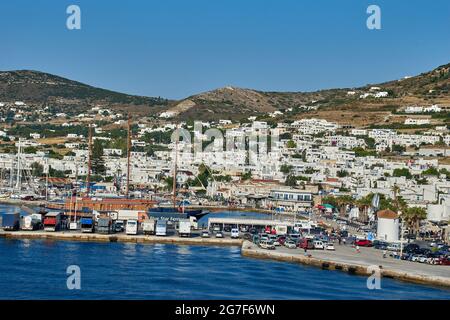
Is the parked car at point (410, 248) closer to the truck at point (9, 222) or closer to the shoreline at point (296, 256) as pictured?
the shoreline at point (296, 256)

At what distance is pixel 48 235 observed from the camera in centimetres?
2962

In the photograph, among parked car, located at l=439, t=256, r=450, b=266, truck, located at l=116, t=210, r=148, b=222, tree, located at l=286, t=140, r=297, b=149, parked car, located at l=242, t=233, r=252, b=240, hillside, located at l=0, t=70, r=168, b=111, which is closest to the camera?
parked car, located at l=439, t=256, r=450, b=266

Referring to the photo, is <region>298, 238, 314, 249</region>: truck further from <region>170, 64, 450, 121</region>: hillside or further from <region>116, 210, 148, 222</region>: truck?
<region>170, 64, 450, 121</region>: hillside

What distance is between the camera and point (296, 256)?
25.2m

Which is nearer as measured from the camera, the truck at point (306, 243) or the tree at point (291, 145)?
the truck at point (306, 243)

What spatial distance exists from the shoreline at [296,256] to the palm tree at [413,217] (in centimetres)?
849

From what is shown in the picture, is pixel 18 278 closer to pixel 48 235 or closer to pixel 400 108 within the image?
pixel 48 235

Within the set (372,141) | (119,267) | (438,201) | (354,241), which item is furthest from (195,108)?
(119,267)

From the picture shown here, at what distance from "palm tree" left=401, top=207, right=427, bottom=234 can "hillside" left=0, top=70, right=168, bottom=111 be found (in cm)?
10885

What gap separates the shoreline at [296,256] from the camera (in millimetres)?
21766

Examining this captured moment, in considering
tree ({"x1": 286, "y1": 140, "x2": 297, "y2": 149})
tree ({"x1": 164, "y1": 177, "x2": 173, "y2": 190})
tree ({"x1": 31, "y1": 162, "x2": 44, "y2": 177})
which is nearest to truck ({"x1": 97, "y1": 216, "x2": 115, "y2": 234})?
tree ({"x1": 164, "y1": 177, "x2": 173, "y2": 190})

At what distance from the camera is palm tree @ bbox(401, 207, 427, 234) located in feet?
119

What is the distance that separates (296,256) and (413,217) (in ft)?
42.0

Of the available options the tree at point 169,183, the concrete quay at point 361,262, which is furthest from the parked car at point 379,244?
the tree at point 169,183
